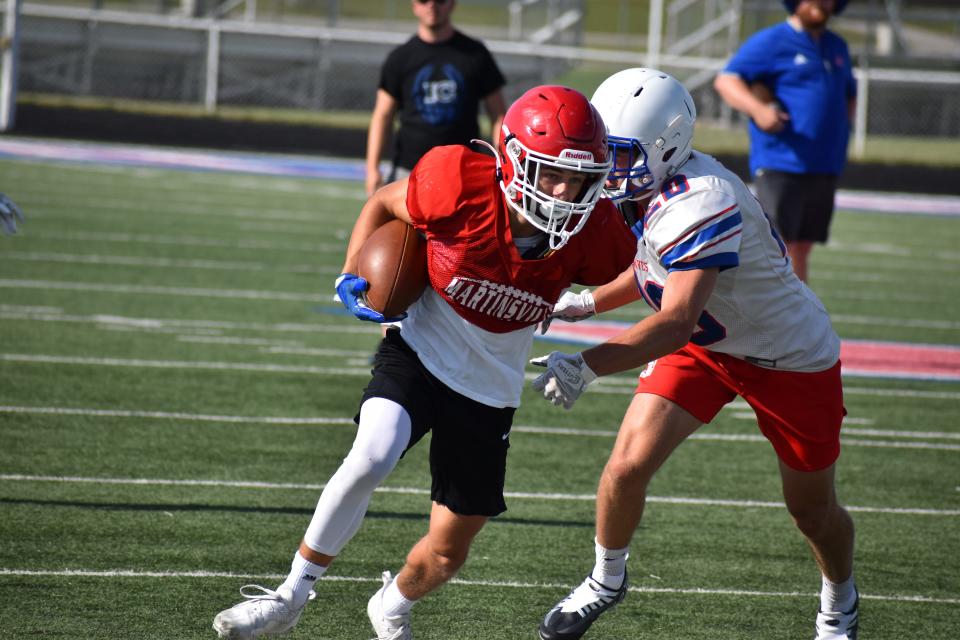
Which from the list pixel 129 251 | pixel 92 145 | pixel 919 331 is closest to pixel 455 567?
pixel 919 331

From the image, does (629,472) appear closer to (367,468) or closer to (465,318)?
(465,318)

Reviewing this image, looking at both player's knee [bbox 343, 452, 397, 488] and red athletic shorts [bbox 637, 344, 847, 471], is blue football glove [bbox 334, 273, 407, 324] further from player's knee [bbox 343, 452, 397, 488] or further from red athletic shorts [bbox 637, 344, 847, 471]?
red athletic shorts [bbox 637, 344, 847, 471]

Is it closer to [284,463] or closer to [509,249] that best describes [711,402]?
[509,249]

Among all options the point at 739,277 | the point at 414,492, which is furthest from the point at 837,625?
the point at 414,492

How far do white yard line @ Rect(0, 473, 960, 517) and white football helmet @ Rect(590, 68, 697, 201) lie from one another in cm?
213

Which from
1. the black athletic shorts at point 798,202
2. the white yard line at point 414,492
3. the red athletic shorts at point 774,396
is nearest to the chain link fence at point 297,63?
the black athletic shorts at point 798,202

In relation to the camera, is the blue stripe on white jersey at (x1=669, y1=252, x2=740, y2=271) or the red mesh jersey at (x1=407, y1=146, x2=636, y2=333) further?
the red mesh jersey at (x1=407, y1=146, x2=636, y2=333)

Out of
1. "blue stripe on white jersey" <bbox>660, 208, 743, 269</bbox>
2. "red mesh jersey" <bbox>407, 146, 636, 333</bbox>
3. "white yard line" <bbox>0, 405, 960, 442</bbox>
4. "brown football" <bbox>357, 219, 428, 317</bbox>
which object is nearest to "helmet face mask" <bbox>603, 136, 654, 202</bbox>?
"red mesh jersey" <bbox>407, 146, 636, 333</bbox>

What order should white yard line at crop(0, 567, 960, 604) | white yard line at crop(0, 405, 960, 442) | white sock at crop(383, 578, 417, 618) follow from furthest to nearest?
1. white yard line at crop(0, 405, 960, 442)
2. white yard line at crop(0, 567, 960, 604)
3. white sock at crop(383, 578, 417, 618)

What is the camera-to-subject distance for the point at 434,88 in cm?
788

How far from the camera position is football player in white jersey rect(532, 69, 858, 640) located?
3814 mm

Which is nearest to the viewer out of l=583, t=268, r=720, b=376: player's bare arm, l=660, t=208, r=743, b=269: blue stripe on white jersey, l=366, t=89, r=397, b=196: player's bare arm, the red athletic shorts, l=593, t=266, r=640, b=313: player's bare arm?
l=583, t=268, r=720, b=376: player's bare arm

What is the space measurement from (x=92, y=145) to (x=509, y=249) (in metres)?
17.3

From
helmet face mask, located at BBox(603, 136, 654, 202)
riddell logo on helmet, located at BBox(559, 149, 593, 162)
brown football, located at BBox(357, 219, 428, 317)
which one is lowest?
brown football, located at BBox(357, 219, 428, 317)
